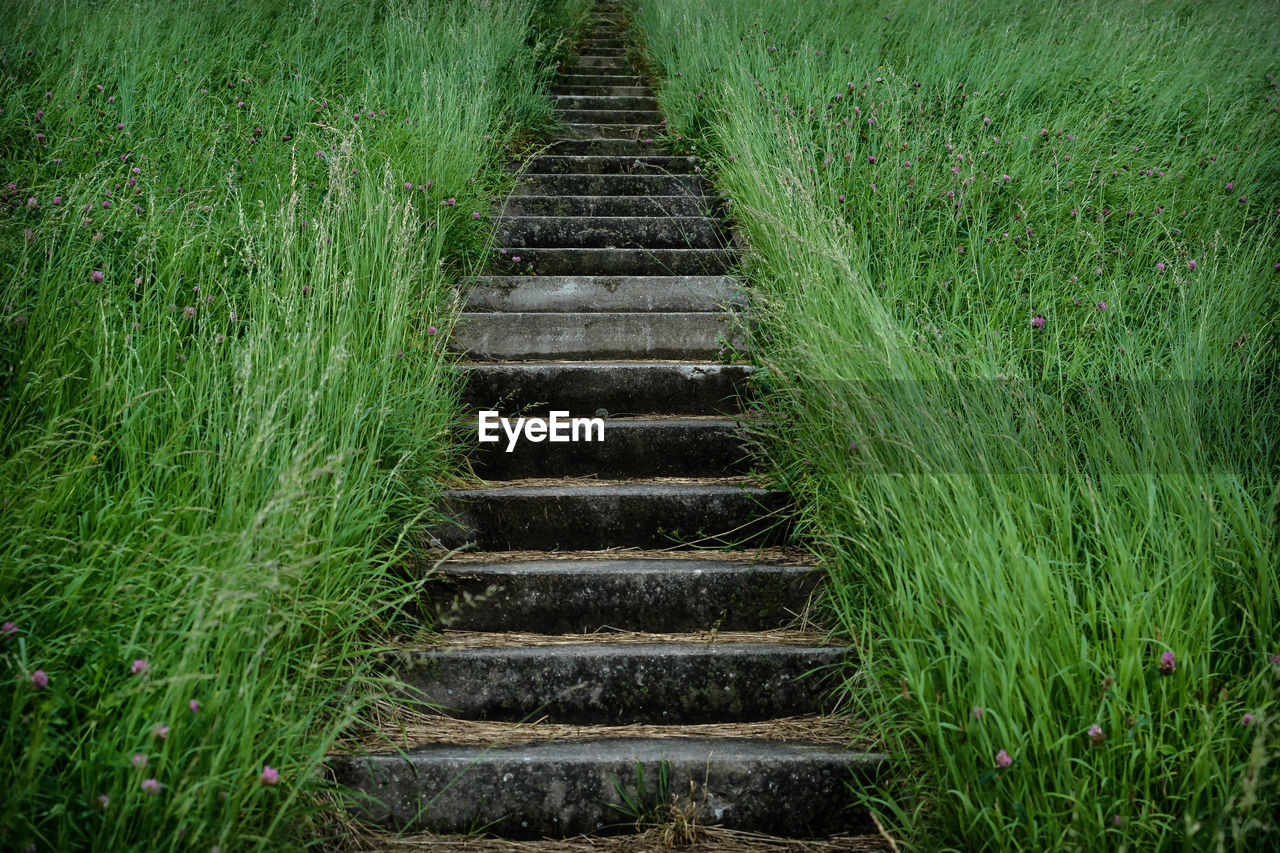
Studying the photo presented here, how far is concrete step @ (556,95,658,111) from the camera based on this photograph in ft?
20.5

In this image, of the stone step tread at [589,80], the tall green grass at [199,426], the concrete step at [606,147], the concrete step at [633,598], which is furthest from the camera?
the stone step tread at [589,80]

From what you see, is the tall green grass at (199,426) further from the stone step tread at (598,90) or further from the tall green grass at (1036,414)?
the stone step tread at (598,90)

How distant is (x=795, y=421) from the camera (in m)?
2.53

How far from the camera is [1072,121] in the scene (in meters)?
4.05

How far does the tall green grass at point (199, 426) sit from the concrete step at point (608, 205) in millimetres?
393

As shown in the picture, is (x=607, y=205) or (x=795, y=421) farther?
(x=607, y=205)

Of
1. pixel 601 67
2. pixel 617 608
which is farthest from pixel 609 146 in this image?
pixel 617 608

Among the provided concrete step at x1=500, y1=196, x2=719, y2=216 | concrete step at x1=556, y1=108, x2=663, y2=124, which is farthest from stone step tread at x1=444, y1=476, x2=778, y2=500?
concrete step at x1=556, y1=108, x2=663, y2=124

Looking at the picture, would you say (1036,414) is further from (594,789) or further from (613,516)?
(594,789)

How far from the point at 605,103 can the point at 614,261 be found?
118 inches

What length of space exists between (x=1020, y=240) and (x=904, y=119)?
109 cm

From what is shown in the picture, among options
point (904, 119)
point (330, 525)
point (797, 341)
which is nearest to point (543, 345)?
point (797, 341)

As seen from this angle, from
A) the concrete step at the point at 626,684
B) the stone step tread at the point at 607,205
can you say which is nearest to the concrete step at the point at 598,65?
the stone step tread at the point at 607,205

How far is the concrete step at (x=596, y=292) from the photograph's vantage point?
3.70 metres
